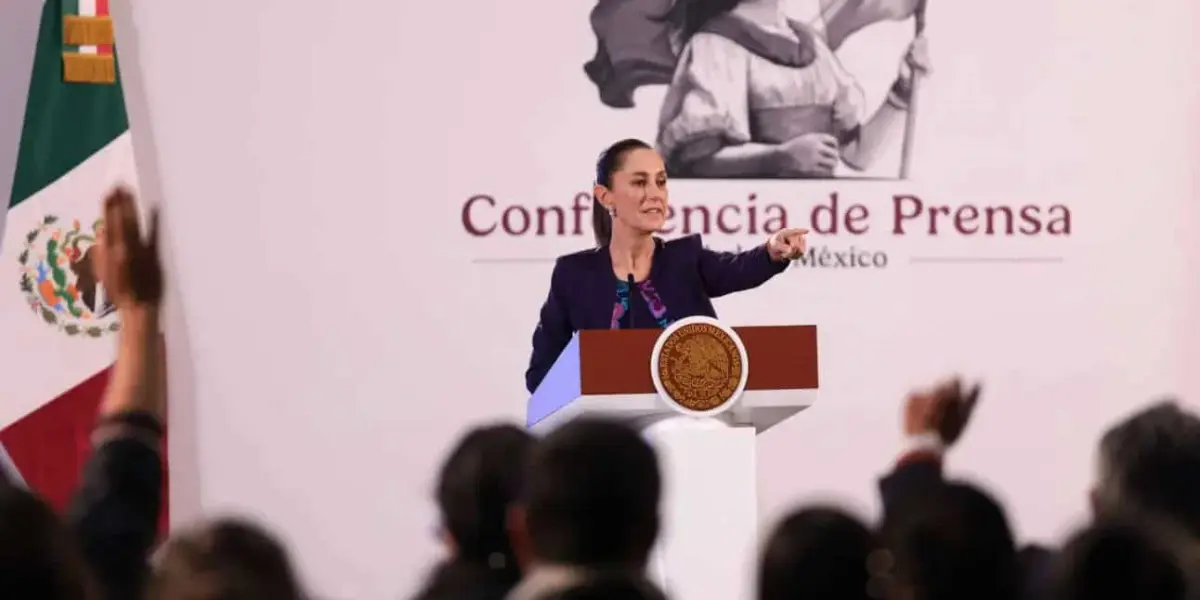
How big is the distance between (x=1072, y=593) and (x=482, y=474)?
819mm

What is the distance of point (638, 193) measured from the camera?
13.9 ft

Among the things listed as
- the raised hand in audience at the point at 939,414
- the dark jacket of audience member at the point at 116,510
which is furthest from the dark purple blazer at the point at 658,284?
the dark jacket of audience member at the point at 116,510

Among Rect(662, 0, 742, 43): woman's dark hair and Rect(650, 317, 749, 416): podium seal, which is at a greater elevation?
Rect(662, 0, 742, 43): woman's dark hair

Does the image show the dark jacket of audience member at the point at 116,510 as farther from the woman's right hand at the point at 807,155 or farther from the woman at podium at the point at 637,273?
the woman's right hand at the point at 807,155

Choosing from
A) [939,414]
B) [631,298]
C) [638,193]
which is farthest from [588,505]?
[638,193]

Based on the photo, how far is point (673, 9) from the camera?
5980mm

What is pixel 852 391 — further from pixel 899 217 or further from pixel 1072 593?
pixel 1072 593

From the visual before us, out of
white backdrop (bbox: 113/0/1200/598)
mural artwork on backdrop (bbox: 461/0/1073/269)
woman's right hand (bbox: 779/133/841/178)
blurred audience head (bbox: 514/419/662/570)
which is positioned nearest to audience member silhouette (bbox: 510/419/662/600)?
blurred audience head (bbox: 514/419/662/570)

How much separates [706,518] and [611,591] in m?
1.53

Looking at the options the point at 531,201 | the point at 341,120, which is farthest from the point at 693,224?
the point at 341,120

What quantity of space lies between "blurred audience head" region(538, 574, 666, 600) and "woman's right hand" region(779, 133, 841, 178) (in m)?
4.53

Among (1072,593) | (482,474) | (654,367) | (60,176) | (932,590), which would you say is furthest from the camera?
(60,176)

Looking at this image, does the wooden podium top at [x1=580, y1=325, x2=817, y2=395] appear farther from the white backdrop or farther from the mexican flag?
the mexican flag

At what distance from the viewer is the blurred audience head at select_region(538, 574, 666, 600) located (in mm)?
1552
